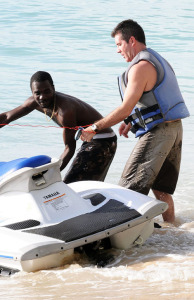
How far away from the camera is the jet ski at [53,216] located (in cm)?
461

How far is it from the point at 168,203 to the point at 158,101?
3.14 feet

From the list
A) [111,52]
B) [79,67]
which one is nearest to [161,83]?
[79,67]

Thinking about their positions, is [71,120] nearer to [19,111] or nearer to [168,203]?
[19,111]

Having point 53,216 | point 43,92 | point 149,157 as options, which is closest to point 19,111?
point 43,92

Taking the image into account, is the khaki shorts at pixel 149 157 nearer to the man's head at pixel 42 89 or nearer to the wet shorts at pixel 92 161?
the wet shorts at pixel 92 161

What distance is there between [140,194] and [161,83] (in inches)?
32.9

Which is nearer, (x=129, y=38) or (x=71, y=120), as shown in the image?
(x=129, y=38)

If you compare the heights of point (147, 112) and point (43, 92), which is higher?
point (43, 92)

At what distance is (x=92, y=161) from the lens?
→ 592 cm

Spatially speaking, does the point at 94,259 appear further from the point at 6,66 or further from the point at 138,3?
the point at 138,3

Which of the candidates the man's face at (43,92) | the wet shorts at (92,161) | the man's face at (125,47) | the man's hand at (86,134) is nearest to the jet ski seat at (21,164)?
the man's hand at (86,134)

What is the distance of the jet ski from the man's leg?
2.38ft

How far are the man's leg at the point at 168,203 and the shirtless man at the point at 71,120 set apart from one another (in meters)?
0.48

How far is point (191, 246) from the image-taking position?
17.8ft
